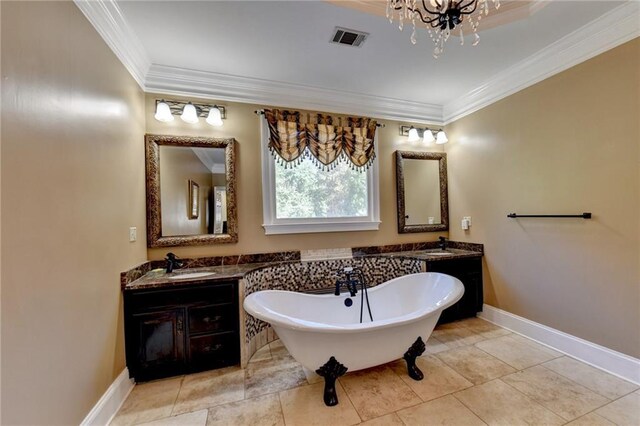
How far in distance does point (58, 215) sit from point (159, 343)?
4.12 feet

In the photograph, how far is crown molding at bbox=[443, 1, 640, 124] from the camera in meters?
1.86

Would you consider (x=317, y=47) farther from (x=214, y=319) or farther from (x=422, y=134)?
(x=214, y=319)

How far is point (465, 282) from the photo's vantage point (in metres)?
2.98

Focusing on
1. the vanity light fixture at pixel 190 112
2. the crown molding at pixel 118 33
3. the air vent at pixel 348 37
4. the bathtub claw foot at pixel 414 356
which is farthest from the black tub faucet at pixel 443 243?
the crown molding at pixel 118 33

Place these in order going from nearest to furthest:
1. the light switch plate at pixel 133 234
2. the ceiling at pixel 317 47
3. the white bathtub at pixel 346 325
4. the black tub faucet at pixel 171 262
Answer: the white bathtub at pixel 346 325, the ceiling at pixel 317 47, the light switch plate at pixel 133 234, the black tub faucet at pixel 171 262

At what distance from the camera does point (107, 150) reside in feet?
5.85

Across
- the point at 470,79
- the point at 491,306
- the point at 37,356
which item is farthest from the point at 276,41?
the point at 491,306

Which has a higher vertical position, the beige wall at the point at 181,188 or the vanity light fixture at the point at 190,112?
the vanity light fixture at the point at 190,112

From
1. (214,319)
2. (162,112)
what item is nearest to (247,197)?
(162,112)

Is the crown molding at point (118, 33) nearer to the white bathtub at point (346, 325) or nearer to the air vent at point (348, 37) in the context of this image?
the air vent at point (348, 37)

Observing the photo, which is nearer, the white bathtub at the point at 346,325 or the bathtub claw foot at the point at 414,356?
the white bathtub at the point at 346,325

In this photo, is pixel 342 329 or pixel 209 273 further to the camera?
pixel 209 273

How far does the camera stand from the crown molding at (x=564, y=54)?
186cm

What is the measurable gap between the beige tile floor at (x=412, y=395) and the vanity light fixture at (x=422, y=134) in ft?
8.09
